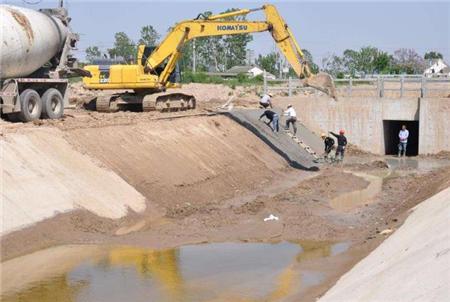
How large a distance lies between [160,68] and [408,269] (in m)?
23.6

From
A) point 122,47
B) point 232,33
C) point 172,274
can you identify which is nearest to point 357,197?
point 232,33

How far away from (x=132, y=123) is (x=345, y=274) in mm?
14131

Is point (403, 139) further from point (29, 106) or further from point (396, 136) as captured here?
point (29, 106)

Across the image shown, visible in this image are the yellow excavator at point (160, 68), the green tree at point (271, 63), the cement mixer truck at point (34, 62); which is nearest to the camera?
the cement mixer truck at point (34, 62)

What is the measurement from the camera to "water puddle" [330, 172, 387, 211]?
21.8 metres

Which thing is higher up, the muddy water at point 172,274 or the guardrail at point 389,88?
the guardrail at point 389,88

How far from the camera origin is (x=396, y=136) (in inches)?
1556

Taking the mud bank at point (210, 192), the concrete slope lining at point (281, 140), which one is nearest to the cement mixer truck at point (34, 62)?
the mud bank at point (210, 192)

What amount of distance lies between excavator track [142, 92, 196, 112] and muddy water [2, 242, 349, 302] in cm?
1589

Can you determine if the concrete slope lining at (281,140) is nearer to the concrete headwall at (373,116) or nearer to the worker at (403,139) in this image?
the concrete headwall at (373,116)

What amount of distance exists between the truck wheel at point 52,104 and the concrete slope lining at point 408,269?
14.3 meters

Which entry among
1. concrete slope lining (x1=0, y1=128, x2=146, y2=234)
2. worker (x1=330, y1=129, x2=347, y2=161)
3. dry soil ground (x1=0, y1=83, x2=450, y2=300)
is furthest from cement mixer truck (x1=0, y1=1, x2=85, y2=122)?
worker (x1=330, y1=129, x2=347, y2=161)

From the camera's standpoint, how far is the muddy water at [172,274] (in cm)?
1213

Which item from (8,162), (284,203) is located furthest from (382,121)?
(8,162)
